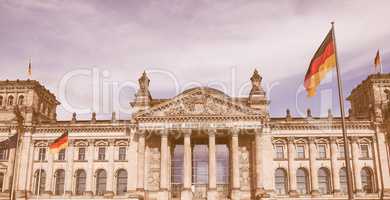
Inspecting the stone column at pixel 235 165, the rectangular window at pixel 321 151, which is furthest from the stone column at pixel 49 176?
the rectangular window at pixel 321 151

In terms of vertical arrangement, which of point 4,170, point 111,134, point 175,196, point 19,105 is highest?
point 19,105

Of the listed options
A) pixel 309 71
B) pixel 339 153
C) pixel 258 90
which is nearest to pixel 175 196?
pixel 258 90

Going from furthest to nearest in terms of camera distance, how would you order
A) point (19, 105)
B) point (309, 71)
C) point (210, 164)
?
1. point (19, 105)
2. point (210, 164)
3. point (309, 71)

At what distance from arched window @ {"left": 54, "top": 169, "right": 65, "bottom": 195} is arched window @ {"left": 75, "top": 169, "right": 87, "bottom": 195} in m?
2.01

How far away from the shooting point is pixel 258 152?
5291 centimetres

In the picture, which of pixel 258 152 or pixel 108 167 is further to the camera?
pixel 108 167

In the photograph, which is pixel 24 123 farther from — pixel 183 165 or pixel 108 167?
pixel 183 165

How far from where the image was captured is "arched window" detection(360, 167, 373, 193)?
178 ft

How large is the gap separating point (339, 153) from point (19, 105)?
45479mm

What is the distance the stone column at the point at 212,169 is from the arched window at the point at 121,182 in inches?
495

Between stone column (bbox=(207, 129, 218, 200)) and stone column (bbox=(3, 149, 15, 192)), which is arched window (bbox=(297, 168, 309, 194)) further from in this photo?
stone column (bbox=(3, 149, 15, 192))

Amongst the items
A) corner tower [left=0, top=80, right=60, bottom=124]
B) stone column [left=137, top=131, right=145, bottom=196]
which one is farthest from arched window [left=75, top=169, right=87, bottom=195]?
corner tower [left=0, top=80, right=60, bottom=124]

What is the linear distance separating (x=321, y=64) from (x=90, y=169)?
134 feet

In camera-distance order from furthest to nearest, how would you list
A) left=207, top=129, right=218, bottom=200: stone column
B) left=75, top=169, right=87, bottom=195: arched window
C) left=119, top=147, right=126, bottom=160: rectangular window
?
left=119, top=147, right=126, bottom=160: rectangular window, left=75, top=169, right=87, bottom=195: arched window, left=207, top=129, right=218, bottom=200: stone column
